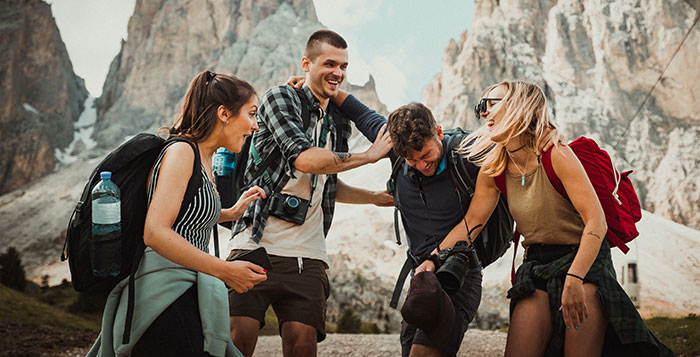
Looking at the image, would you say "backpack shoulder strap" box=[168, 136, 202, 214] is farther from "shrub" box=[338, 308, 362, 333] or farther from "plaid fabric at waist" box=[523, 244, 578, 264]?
"shrub" box=[338, 308, 362, 333]

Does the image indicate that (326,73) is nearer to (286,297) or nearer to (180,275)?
(286,297)

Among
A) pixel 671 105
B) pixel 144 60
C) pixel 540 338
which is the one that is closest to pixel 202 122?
pixel 540 338

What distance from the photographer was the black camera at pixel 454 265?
11.4ft

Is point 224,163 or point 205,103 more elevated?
point 205,103

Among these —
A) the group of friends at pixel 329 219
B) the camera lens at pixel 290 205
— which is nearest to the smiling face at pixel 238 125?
the group of friends at pixel 329 219

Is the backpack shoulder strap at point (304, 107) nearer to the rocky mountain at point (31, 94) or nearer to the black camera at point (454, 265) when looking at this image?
the black camera at point (454, 265)

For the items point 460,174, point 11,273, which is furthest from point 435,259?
point 11,273

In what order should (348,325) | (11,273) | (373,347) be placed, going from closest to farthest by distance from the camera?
(373,347)
(348,325)
(11,273)

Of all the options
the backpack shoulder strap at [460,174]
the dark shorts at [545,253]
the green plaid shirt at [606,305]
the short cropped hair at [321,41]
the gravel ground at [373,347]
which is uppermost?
the short cropped hair at [321,41]

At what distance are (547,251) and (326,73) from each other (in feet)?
6.48

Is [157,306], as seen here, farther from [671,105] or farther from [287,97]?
[671,105]

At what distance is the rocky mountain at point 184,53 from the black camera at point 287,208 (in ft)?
261

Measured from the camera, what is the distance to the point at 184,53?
89.1 meters

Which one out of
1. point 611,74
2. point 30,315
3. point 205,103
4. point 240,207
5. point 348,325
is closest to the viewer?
point 205,103
